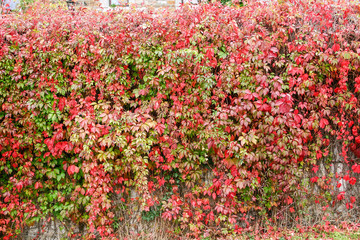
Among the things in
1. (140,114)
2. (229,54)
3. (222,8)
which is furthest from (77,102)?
(222,8)

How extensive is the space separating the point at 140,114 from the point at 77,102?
0.94 metres

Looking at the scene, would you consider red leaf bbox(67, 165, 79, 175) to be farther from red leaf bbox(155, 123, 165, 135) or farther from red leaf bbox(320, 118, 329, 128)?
red leaf bbox(320, 118, 329, 128)

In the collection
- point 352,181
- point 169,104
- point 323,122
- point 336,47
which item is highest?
point 336,47

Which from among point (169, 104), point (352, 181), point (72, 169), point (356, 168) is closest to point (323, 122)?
point (356, 168)

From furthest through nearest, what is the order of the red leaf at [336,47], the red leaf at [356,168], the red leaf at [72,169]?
1. the red leaf at [356,168]
2. the red leaf at [72,169]
3. the red leaf at [336,47]

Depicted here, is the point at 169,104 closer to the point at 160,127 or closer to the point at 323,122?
the point at 160,127

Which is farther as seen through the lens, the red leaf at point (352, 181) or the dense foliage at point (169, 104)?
the red leaf at point (352, 181)

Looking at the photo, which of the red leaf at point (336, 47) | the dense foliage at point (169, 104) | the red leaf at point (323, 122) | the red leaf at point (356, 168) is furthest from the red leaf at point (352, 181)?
the red leaf at point (336, 47)

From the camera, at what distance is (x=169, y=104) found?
362 cm

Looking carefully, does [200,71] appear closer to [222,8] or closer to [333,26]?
[222,8]

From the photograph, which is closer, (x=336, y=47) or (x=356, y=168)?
(x=336, y=47)

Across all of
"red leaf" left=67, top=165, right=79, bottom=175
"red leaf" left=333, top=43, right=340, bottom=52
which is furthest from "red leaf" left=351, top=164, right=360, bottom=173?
"red leaf" left=67, top=165, right=79, bottom=175

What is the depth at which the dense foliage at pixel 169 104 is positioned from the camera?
3393 mm

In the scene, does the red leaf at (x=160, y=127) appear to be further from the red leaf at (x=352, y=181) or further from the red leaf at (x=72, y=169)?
the red leaf at (x=352, y=181)
